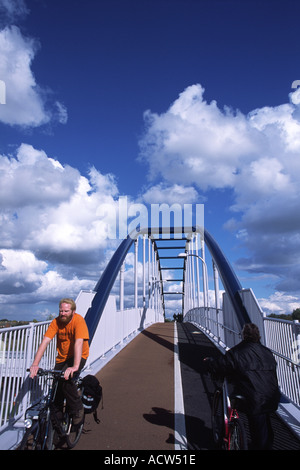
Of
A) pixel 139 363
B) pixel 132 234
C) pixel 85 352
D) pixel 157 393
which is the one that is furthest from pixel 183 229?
pixel 85 352

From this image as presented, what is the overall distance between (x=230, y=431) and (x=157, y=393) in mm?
2590

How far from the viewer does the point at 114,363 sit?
7.59 meters

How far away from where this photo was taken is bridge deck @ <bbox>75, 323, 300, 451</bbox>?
3.34m

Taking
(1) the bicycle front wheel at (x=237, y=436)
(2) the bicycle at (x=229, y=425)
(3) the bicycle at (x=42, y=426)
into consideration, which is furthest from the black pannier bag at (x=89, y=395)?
(1) the bicycle front wheel at (x=237, y=436)

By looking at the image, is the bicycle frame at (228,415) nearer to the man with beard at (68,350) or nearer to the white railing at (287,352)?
the man with beard at (68,350)

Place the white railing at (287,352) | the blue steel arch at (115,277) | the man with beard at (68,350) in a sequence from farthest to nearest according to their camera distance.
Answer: the blue steel arch at (115,277)
the white railing at (287,352)
the man with beard at (68,350)

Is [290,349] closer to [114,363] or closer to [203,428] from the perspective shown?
[203,428]

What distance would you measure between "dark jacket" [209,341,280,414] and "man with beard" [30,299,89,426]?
4.58ft

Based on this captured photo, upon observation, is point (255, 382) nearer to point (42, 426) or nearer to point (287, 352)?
point (42, 426)

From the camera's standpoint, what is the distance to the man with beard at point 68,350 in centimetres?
302

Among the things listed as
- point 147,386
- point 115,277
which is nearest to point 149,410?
point 147,386

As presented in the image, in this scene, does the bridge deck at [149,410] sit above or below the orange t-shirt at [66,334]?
below

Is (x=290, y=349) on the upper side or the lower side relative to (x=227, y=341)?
upper

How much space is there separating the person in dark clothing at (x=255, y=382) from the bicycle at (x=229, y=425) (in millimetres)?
109
